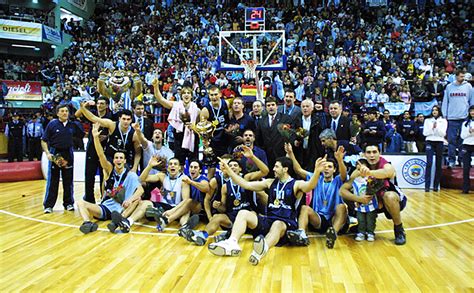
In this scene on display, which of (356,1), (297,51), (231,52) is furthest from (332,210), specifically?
(356,1)

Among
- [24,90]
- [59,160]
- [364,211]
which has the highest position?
[24,90]

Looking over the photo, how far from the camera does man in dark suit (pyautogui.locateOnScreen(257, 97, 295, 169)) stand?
6.64 meters

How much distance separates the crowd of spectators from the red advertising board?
594mm

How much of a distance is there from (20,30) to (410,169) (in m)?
22.1

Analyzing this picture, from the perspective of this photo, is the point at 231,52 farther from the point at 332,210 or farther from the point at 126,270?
the point at 126,270

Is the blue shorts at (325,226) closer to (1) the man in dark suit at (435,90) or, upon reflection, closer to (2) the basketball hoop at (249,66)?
(2) the basketball hoop at (249,66)

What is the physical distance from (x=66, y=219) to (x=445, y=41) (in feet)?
59.8

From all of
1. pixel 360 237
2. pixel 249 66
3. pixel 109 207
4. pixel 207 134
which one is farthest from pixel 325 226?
pixel 249 66

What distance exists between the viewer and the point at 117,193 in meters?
6.39

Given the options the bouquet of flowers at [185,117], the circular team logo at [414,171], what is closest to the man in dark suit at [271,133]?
the bouquet of flowers at [185,117]

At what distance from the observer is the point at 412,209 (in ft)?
25.2

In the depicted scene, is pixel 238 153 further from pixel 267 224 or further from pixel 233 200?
pixel 267 224

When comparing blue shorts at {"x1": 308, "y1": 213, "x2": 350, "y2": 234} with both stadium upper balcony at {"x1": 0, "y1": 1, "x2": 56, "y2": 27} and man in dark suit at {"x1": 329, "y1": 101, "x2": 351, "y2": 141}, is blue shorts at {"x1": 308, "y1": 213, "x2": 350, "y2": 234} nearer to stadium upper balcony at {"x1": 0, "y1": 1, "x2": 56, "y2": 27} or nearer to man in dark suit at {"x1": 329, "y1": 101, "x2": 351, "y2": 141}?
man in dark suit at {"x1": 329, "y1": 101, "x2": 351, "y2": 141}

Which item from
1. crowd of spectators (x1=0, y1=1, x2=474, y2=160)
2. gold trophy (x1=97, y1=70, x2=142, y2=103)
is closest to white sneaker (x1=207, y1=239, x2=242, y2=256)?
gold trophy (x1=97, y1=70, x2=142, y2=103)
